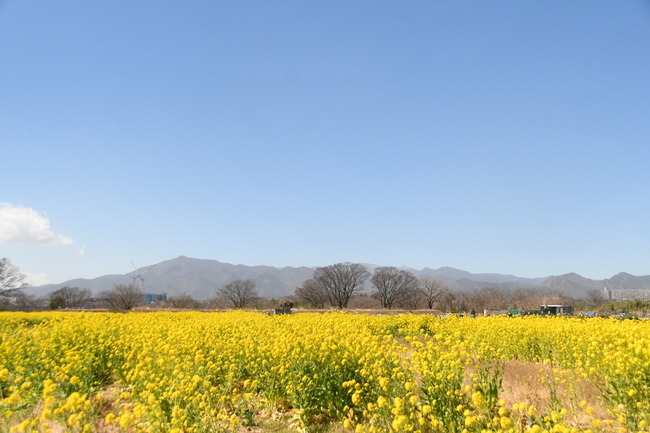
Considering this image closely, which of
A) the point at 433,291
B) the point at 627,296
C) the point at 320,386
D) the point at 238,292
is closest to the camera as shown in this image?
the point at 320,386

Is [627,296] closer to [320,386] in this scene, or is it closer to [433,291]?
[433,291]

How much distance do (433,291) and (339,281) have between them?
18.1 m

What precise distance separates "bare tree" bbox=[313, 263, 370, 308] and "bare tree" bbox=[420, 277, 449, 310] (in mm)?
12126

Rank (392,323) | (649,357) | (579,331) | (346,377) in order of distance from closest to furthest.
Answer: (649,357)
(346,377)
(579,331)
(392,323)

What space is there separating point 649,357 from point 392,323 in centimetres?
1049

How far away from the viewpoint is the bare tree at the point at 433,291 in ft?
228

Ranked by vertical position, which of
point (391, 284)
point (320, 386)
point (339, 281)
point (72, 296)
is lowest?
point (72, 296)

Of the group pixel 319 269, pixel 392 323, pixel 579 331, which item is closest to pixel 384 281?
pixel 319 269

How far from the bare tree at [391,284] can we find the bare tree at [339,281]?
2.74 m

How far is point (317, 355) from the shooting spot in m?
6.29

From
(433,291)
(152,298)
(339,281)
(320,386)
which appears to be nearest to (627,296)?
(433,291)

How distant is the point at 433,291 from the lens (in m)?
72.1

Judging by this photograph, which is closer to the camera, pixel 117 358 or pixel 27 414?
pixel 27 414

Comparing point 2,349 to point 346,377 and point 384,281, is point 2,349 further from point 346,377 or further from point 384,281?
point 384,281
